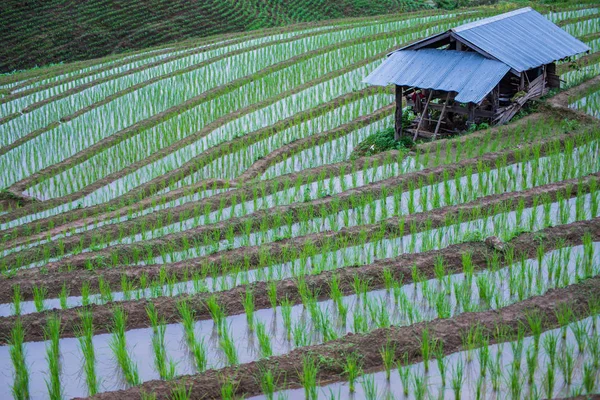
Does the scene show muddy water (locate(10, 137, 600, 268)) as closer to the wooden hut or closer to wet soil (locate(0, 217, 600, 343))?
wet soil (locate(0, 217, 600, 343))

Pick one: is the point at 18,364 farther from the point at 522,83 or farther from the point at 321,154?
the point at 522,83

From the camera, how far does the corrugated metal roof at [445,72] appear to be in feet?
29.4

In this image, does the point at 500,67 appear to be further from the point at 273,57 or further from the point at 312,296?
the point at 273,57

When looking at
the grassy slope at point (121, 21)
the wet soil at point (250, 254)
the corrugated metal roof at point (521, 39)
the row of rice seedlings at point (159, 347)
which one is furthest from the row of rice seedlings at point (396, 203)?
the grassy slope at point (121, 21)

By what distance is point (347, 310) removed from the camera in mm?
5242

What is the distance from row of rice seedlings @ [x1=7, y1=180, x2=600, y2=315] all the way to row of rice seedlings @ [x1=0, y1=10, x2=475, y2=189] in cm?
462

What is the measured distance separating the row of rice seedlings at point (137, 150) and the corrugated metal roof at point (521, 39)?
6.98ft

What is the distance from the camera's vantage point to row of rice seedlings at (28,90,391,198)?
9.37 meters

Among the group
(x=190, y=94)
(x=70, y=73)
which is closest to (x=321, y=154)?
(x=190, y=94)

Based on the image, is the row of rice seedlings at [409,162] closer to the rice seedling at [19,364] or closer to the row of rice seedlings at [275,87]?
the row of rice seedlings at [275,87]

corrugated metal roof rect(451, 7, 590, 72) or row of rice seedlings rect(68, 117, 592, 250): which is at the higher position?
corrugated metal roof rect(451, 7, 590, 72)

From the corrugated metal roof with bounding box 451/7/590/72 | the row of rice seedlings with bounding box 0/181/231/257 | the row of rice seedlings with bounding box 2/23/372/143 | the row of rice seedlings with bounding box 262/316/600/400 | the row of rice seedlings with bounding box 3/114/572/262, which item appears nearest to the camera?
the row of rice seedlings with bounding box 262/316/600/400

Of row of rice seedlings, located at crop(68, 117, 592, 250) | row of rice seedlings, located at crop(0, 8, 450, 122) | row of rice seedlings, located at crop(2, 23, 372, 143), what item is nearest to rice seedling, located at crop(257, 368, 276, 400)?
row of rice seedlings, located at crop(68, 117, 592, 250)

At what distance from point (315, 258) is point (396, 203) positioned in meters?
1.34
